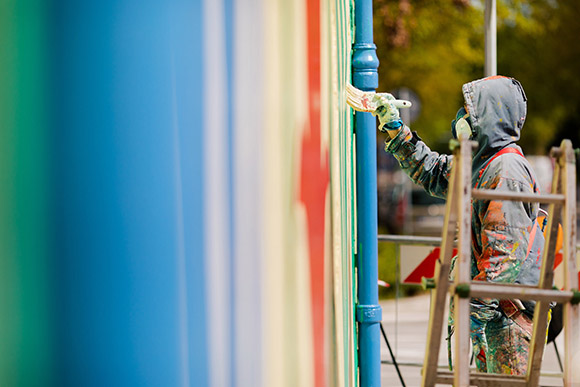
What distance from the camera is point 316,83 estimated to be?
4.16 meters

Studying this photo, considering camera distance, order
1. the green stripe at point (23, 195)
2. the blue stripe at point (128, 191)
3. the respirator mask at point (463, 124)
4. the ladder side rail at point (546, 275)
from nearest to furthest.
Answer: the green stripe at point (23, 195)
the blue stripe at point (128, 191)
the ladder side rail at point (546, 275)
the respirator mask at point (463, 124)

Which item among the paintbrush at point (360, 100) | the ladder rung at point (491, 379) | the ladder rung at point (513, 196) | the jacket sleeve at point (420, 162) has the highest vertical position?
the paintbrush at point (360, 100)

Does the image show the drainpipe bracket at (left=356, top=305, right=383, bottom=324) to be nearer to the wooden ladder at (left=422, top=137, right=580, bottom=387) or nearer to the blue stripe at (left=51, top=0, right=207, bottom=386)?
the wooden ladder at (left=422, top=137, right=580, bottom=387)

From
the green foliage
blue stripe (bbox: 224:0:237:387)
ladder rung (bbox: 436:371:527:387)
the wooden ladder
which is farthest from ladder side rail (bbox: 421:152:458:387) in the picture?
the green foliage

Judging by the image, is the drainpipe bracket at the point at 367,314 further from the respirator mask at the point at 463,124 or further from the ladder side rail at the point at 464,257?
the ladder side rail at the point at 464,257

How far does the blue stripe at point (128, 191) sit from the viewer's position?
133 inches

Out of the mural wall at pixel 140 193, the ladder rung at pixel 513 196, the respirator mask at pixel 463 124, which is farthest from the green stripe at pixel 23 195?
the respirator mask at pixel 463 124

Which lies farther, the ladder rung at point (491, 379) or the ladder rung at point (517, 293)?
the ladder rung at point (491, 379)

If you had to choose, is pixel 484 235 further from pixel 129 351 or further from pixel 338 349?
pixel 129 351

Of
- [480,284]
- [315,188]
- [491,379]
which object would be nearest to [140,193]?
[315,188]

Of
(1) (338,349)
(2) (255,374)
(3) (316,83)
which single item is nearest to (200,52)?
(3) (316,83)

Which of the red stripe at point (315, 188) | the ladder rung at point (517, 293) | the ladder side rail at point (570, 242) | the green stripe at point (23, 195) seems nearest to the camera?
the green stripe at point (23, 195)

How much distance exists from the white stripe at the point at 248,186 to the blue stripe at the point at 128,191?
5.6 inches

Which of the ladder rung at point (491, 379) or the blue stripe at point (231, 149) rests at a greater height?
the blue stripe at point (231, 149)
